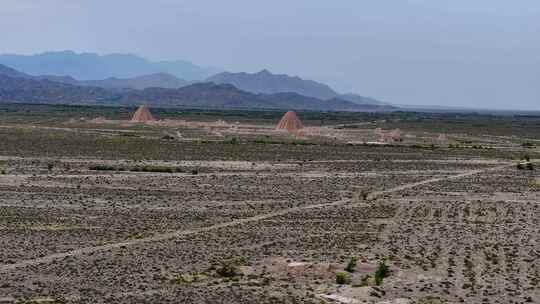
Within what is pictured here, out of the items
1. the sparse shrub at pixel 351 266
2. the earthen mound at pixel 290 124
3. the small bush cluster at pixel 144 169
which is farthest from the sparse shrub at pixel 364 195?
the earthen mound at pixel 290 124

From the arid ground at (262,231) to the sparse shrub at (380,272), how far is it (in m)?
0.06

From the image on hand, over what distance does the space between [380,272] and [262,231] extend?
6.93m

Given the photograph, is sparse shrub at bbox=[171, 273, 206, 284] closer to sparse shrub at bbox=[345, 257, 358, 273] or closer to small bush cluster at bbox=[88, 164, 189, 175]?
sparse shrub at bbox=[345, 257, 358, 273]

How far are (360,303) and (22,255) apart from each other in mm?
9489

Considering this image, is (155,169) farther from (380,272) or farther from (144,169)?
(380,272)

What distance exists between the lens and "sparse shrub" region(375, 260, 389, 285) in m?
18.1

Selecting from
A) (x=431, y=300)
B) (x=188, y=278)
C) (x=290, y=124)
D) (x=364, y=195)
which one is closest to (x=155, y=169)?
(x=364, y=195)

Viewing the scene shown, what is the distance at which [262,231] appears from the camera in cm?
2488

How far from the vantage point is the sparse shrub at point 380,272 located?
18.1m

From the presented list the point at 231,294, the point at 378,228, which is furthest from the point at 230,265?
the point at 378,228

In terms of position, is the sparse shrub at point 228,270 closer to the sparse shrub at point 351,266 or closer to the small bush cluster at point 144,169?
the sparse shrub at point 351,266

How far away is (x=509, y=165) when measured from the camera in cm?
5188

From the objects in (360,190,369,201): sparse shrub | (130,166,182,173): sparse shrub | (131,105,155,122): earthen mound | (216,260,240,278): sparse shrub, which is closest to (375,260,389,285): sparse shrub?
(216,260,240,278): sparse shrub

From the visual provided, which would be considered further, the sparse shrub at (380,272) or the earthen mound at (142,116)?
the earthen mound at (142,116)
